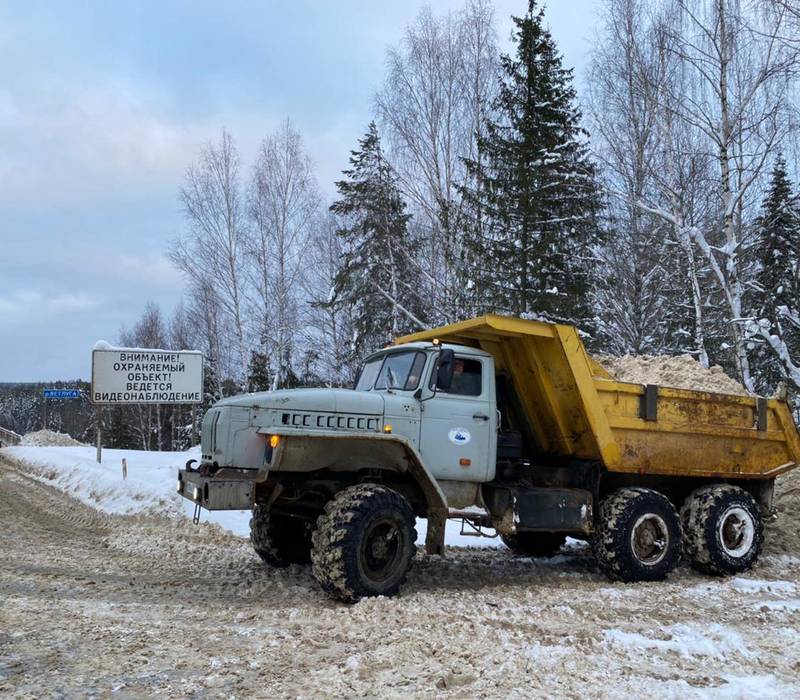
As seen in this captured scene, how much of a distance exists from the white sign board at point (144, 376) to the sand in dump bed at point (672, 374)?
1194 centimetres

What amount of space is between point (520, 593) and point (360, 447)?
Result: 85.4 inches

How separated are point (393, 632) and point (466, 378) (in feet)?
10.2

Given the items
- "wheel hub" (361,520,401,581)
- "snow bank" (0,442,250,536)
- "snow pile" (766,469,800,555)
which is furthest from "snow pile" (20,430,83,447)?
"wheel hub" (361,520,401,581)

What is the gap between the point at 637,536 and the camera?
8.12m

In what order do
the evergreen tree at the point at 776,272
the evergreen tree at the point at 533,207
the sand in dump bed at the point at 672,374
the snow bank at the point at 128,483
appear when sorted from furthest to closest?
the evergreen tree at the point at 776,272, the evergreen tree at the point at 533,207, the snow bank at the point at 128,483, the sand in dump bed at the point at 672,374

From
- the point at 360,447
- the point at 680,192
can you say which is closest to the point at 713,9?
the point at 680,192

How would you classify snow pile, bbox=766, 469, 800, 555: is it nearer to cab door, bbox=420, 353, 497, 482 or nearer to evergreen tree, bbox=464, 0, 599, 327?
cab door, bbox=420, 353, 497, 482

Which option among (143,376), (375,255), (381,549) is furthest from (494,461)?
(375,255)

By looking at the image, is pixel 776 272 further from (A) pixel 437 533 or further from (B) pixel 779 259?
(A) pixel 437 533

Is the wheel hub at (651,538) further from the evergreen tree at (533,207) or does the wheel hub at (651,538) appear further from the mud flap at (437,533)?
the evergreen tree at (533,207)

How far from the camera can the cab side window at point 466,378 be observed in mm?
7696

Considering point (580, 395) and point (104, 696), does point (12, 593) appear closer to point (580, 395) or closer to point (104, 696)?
point (104, 696)

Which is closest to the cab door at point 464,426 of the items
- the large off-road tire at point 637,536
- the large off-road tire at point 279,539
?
the large off-road tire at point 637,536

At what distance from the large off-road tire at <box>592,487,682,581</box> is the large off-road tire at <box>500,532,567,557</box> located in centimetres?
164
